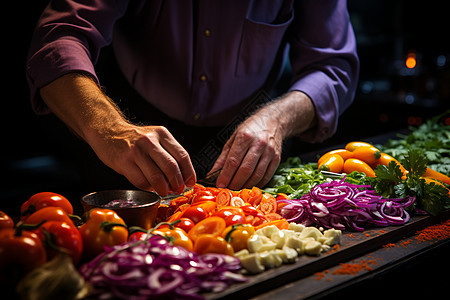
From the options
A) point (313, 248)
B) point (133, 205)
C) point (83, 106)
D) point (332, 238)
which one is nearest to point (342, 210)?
point (332, 238)

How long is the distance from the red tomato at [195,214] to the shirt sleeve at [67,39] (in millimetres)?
818

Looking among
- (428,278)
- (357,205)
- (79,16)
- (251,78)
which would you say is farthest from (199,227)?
(251,78)

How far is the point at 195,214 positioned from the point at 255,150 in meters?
0.59

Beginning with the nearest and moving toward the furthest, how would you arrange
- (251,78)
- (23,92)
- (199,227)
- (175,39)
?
(199,227) → (175,39) → (251,78) → (23,92)

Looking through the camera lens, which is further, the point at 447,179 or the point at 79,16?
the point at 447,179

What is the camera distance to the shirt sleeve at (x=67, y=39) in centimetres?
197

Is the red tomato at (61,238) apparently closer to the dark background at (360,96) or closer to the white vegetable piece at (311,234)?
the white vegetable piece at (311,234)

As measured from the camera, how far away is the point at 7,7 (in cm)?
450

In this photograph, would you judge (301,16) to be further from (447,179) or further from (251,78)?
(447,179)

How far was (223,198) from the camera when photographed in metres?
1.83

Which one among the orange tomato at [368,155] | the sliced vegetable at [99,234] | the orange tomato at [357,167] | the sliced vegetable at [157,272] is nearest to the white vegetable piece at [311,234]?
the sliced vegetable at [157,272]

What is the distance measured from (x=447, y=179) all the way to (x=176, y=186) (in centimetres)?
147

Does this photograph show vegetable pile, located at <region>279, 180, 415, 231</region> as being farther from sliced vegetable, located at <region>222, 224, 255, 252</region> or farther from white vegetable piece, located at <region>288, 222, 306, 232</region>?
sliced vegetable, located at <region>222, 224, 255, 252</region>

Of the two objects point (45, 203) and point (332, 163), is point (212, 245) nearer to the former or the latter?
point (45, 203)
